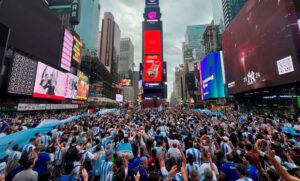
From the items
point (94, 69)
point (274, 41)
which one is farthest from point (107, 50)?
point (274, 41)

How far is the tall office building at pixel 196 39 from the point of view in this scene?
149025 mm

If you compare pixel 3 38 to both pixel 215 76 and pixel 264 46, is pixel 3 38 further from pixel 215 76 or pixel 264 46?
pixel 215 76

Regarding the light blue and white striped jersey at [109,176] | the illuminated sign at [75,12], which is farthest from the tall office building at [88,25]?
the light blue and white striped jersey at [109,176]

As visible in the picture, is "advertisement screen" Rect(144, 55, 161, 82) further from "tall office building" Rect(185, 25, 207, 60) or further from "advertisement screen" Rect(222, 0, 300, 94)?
"tall office building" Rect(185, 25, 207, 60)

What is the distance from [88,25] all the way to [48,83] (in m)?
65.1

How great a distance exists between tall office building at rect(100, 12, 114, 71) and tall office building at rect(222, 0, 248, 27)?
11696 centimetres

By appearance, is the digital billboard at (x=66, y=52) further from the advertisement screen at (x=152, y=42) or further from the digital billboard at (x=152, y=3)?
the digital billboard at (x=152, y=3)

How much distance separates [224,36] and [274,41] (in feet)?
63.0

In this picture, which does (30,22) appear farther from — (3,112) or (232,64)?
(232,64)

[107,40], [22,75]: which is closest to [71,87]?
[22,75]

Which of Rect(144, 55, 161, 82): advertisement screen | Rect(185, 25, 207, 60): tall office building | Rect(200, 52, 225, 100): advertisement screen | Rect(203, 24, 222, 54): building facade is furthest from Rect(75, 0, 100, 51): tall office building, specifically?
Rect(185, 25, 207, 60): tall office building

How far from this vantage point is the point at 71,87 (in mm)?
34844

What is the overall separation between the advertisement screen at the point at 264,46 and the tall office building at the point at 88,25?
72.2 m

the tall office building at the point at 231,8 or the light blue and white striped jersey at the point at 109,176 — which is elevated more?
the tall office building at the point at 231,8
